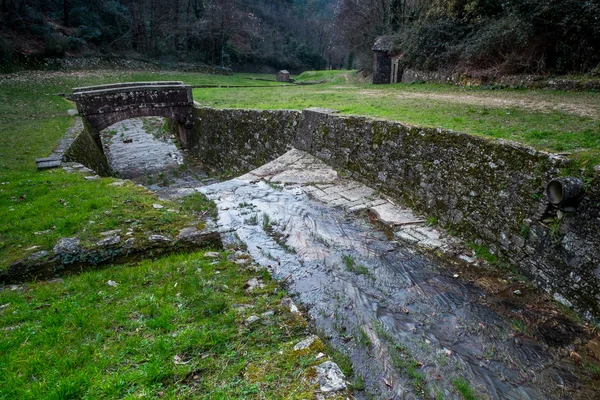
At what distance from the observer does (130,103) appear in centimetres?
1581

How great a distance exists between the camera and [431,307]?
4871mm

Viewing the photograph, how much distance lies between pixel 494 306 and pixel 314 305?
2507 millimetres

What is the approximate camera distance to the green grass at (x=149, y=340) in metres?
2.68

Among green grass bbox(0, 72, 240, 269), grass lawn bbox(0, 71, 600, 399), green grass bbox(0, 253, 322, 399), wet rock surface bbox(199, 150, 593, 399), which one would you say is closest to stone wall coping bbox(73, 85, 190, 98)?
green grass bbox(0, 72, 240, 269)

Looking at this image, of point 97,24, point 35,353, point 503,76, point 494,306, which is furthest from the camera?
point 97,24

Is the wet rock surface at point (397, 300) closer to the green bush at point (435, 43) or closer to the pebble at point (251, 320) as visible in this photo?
the pebble at point (251, 320)

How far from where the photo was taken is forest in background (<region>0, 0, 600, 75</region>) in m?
11.7

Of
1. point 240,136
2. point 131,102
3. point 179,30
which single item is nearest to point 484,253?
point 240,136

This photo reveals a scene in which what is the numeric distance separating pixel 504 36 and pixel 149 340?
1570 centimetres

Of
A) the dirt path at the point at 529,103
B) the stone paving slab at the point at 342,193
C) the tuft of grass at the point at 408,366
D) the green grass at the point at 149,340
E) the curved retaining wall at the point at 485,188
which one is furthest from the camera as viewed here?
the dirt path at the point at 529,103

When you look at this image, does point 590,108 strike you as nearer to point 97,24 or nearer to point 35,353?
point 35,353

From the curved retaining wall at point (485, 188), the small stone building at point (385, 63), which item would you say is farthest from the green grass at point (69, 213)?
the small stone building at point (385, 63)

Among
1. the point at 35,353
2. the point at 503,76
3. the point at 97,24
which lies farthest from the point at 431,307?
the point at 97,24

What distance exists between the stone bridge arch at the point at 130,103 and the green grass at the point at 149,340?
13349 millimetres
